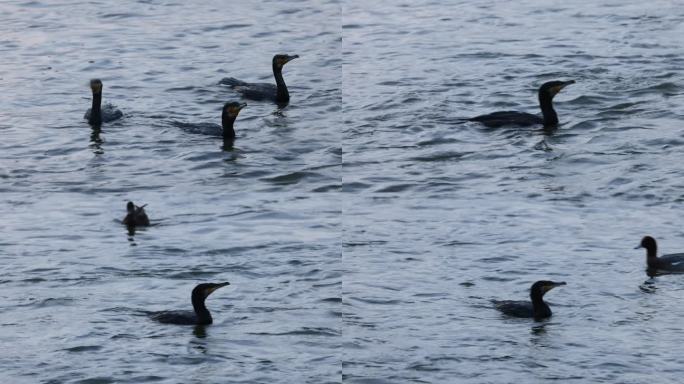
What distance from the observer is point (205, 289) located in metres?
16.9

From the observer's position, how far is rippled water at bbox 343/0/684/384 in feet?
52.2

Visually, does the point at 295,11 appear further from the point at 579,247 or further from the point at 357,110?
the point at 579,247

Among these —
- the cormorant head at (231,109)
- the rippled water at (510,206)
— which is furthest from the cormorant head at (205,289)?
the cormorant head at (231,109)

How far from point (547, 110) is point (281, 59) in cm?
474

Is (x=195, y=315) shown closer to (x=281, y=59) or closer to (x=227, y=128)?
(x=227, y=128)

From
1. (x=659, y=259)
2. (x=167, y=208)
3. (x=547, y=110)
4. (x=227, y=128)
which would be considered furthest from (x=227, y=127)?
(x=659, y=259)

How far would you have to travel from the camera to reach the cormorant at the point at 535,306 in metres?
17.0

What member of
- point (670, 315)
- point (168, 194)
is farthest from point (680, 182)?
point (168, 194)

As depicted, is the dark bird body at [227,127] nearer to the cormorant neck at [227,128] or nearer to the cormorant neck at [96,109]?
the cormorant neck at [227,128]

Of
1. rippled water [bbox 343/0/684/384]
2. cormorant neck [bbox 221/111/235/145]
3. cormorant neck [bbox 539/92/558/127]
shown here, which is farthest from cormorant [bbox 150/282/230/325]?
cormorant neck [bbox 539/92/558/127]

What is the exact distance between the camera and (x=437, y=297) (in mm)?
17281

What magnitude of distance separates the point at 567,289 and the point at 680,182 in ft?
9.29

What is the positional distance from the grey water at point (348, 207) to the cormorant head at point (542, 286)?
1.08ft

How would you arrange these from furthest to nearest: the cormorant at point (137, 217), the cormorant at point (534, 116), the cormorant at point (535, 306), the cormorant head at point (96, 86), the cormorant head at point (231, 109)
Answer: the cormorant head at point (96, 86) → the cormorant at point (534, 116) → the cormorant head at point (231, 109) → the cormorant at point (137, 217) → the cormorant at point (535, 306)
